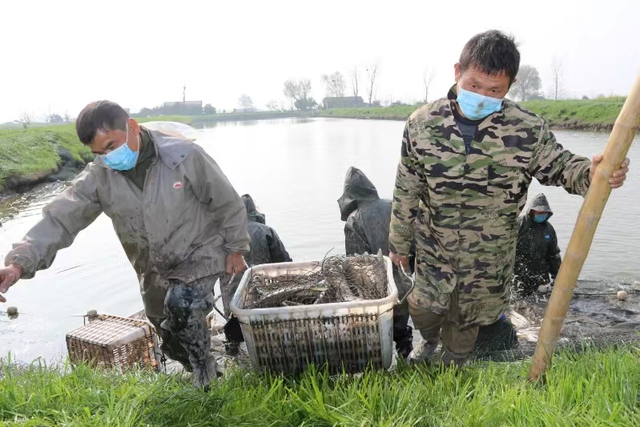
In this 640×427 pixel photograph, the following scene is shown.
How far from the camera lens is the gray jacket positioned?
3070mm

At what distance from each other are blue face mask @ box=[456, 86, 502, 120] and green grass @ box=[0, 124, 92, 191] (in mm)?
17894

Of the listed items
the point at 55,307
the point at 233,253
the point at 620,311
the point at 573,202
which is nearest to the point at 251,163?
the point at 573,202

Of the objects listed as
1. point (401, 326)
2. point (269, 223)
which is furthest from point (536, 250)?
point (269, 223)

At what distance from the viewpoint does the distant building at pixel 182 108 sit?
93344mm

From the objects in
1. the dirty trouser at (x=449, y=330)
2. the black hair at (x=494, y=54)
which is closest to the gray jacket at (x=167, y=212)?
the dirty trouser at (x=449, y=330)

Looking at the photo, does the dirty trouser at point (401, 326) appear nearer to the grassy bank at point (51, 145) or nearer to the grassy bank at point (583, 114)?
the grassy bank at point (51, 145)

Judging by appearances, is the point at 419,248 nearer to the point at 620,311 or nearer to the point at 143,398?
the point at 143,398

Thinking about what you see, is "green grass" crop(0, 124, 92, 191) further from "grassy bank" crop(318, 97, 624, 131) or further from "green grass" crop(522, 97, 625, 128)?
"green grass" crop(522, 97, 625, 128)

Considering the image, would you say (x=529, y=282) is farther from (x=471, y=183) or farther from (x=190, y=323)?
(x=190, y=323)

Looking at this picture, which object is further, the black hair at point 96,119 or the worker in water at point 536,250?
the worker in water at point 536,250

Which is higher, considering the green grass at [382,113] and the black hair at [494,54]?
the green grass at [382,113]

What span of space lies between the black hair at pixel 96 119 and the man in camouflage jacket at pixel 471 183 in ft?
5.32

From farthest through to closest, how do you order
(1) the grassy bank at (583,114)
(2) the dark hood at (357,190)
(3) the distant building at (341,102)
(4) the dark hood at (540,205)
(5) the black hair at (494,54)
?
1. (3) the distant building at (341,102)
2. (1) the grassy bank at (583,114)
3. (4) the dark hood at (540,205)
4. (2) the dark hood at (357,190)
5. (5) the black hair at (494,54)

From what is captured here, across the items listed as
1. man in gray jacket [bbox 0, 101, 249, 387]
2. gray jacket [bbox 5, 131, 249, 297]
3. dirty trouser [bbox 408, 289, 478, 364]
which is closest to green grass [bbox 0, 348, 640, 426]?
dirty trouser [bbox 408, 289, 478, 364]
